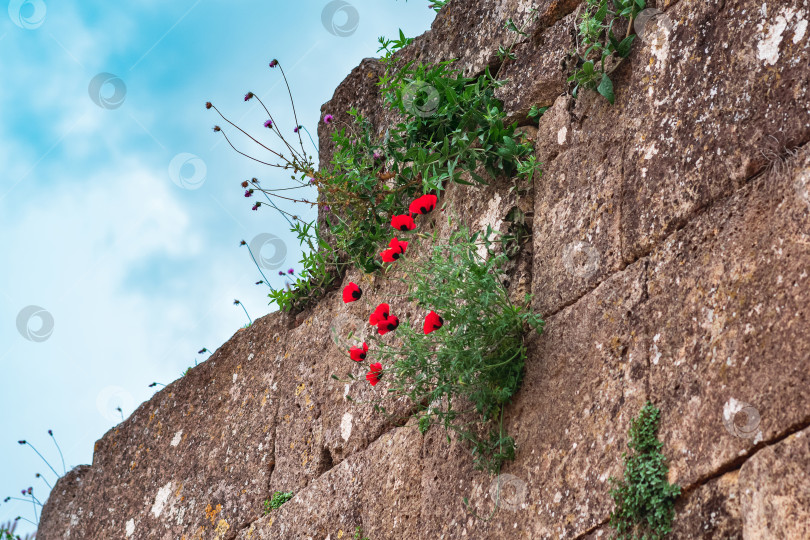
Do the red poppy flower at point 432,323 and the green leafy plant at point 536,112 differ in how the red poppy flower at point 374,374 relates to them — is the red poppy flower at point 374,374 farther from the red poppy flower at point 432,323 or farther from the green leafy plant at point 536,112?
the green leafy plant at point 536,112

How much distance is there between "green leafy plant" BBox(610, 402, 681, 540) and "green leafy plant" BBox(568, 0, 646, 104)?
1.11m

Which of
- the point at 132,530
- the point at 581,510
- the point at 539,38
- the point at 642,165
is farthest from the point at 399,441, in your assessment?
the point at 132,530

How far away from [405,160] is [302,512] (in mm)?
1468

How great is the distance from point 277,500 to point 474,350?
56.5 inches

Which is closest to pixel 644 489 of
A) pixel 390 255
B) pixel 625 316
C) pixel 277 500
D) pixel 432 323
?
pixel 625 316

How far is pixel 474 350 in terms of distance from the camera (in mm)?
2699

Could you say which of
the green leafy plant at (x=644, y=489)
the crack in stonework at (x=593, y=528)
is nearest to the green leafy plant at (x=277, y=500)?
the crack in stonework at (x=593, y=528)

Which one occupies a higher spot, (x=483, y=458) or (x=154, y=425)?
(x=154, y=425)

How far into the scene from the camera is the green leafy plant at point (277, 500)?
12.0 feet

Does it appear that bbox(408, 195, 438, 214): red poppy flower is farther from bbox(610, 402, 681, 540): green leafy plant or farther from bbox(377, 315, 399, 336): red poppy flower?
bbox(610, 402, 681, 540): green leafy plant

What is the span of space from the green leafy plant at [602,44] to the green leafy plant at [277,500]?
2.00 m

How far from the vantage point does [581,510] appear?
2.26 m

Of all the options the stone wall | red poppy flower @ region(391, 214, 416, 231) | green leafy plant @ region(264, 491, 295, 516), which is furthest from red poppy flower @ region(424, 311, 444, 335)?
green leafy plant @ region(264, 491, 295, 516)

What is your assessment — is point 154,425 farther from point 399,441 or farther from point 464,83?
point 464,83
